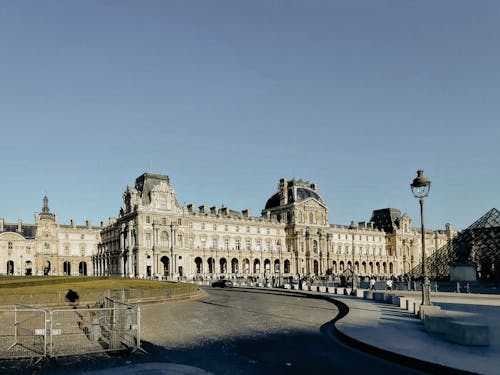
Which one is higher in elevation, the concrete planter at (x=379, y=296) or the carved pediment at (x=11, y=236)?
the carved pediment at (x=11, y=236)

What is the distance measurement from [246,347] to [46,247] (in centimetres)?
10784

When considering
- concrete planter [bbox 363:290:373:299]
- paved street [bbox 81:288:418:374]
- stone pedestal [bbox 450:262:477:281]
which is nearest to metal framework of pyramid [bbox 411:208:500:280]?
stone pedestal [bbox 450:262:477:281]

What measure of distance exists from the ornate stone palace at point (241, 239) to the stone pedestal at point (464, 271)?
122 ft

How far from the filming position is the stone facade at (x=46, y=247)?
10962 centimetres

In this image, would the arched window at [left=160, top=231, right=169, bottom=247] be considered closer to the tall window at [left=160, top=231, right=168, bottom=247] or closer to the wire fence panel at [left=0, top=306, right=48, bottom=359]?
the tall window at [left=160, top=231, right=168, bottom=247]

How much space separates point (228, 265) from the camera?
105 m

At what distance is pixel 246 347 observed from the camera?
16.3 m

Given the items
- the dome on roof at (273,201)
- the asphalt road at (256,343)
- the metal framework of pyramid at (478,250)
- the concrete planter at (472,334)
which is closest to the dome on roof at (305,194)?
the dome on roof at (273,201)

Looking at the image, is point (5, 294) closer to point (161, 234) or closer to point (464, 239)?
point (464, 239)

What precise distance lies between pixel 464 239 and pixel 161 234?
52.7m

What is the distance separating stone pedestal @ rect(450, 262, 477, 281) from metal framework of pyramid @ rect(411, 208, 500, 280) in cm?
234

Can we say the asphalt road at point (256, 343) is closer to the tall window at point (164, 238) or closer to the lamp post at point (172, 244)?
the lamp post at point (172, 244)

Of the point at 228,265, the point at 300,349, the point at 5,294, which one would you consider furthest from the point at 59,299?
the point at 228,265

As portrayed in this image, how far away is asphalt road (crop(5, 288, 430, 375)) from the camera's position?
13.2 metres
